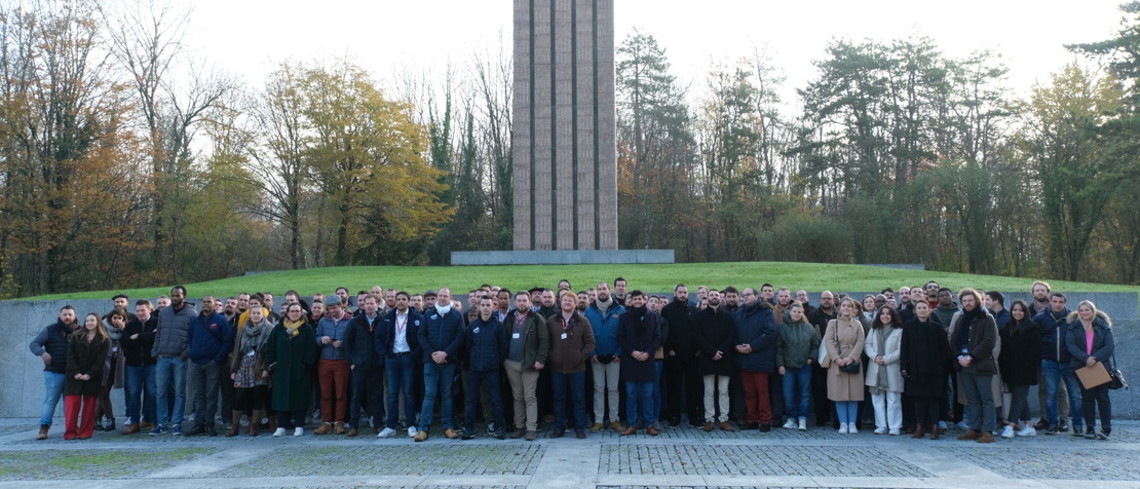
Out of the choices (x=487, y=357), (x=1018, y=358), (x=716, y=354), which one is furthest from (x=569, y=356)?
(x=1018, y=358)

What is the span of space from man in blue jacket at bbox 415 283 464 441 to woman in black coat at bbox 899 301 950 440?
16.4 ft

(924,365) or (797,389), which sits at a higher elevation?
(924,365)

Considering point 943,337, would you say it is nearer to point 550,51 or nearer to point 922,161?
point 550,51

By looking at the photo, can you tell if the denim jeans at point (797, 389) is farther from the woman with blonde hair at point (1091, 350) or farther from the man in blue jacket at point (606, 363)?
the woman with blonde hair at point (1091, 350)

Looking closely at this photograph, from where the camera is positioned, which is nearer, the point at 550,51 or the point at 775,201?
the point at 550,51

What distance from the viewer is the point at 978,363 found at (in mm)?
8273

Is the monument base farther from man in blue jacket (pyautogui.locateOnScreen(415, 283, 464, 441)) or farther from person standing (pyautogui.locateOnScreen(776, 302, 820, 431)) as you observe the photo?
man in blue jacket (pyautogui.locateOnScreen(415, 283, 464, 441))

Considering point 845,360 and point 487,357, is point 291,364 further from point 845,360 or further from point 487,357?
point 845,360

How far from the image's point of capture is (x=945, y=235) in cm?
3116

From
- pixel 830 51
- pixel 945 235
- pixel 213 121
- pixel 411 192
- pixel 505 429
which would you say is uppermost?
pixel 830 51

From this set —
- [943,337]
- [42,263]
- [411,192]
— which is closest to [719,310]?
[943,337]

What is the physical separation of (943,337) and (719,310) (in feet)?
8.01

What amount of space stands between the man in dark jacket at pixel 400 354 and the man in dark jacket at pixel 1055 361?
7106 millimetres

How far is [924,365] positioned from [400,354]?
586 cm
